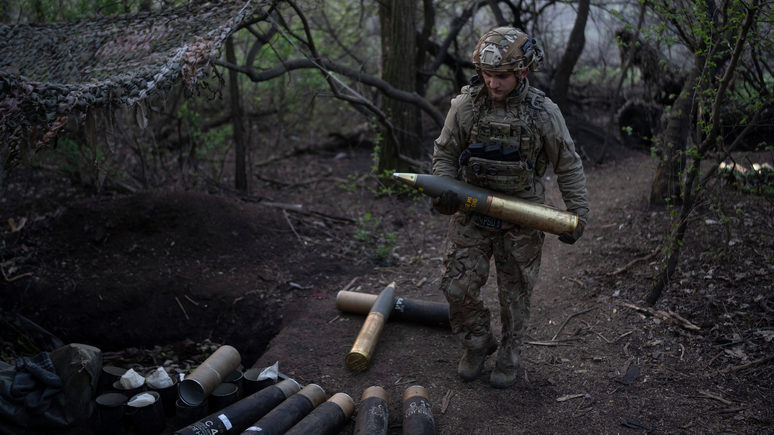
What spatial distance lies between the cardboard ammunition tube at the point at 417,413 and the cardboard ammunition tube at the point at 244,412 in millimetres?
834

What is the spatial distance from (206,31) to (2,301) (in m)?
3.33

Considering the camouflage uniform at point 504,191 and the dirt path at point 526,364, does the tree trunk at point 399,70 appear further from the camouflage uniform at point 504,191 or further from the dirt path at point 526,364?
the camouflage uniform at point 504,191

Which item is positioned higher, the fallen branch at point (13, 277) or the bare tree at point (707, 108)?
the bare tree at point (707, 108)

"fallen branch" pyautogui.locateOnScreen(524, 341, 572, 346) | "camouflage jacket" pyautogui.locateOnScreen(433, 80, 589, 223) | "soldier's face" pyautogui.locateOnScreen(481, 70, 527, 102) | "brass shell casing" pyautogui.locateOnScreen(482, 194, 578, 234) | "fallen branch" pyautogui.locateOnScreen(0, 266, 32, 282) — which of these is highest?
"soldier's face" pyautogui.locateOnScreen(481, 70, 527, 102)

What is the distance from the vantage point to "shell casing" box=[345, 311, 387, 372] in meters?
4.19

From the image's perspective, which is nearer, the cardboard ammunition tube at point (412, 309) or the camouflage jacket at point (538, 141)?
the camouflage jacket at point (538, 141)

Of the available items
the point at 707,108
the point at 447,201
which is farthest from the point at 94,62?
the point at 707,108

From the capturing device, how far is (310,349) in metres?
4.65

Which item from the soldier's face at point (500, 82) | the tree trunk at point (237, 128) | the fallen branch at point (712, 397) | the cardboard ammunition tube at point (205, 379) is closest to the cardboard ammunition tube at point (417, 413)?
the cardboard ammunition tube at point (205, 379)

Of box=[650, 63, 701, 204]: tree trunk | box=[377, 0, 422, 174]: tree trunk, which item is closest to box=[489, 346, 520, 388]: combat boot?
box=[650, 63, 701, 204]: tree trunk

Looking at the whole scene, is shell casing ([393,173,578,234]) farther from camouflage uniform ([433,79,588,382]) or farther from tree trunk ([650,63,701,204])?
tree trunk ([650,63,701,204])

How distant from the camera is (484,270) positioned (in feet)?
12.4

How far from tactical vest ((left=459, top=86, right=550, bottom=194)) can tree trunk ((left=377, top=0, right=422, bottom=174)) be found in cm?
445

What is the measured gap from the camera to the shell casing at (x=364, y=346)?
419cm
